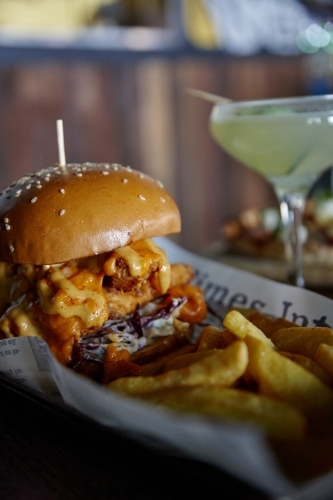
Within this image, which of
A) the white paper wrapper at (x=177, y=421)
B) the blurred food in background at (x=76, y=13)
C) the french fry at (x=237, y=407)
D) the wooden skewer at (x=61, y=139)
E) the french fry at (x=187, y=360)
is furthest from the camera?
the blurred food in background at (x=76, y=13)

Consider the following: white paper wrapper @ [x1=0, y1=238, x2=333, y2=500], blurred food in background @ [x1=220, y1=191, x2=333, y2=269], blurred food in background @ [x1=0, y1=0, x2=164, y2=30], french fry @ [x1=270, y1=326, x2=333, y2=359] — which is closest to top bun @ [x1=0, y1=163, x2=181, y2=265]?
white paper wrapper @ [x1=0, y1=238, x2=333, y2=500]

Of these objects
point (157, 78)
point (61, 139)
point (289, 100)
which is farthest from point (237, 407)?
point (157, 78)

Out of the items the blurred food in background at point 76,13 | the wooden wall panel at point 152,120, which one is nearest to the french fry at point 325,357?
the wooden wall panel at point 152,120

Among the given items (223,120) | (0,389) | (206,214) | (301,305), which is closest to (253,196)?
(206,214)

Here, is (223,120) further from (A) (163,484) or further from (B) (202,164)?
(B) (202,164)

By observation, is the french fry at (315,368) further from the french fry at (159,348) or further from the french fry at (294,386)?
the french fry at (159,348)

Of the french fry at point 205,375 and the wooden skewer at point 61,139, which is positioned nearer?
the french fry at point 205,375
